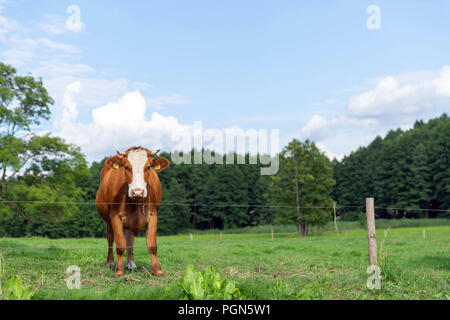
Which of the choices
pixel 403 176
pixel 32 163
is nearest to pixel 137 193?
pixel 32 163

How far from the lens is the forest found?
26.5 meters

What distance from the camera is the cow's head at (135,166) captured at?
759 centimetres

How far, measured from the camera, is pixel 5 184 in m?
25.7

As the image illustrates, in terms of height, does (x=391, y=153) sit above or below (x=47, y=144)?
above

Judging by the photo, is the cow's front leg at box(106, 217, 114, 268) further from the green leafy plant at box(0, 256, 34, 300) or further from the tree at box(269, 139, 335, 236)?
the tree at box(269, 139, 335, 236)

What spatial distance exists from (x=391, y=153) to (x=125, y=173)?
74.6m

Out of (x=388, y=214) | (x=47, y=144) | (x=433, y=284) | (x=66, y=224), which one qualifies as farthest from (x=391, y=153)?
(x=433, y=284)

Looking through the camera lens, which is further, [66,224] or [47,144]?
[66,224]

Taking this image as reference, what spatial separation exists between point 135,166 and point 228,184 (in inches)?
2399

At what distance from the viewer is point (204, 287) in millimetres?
5859

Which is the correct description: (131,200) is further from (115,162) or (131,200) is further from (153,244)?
(153,244)

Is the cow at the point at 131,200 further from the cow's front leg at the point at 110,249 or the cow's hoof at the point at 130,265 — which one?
the cow's front leg at the point at 110,249
